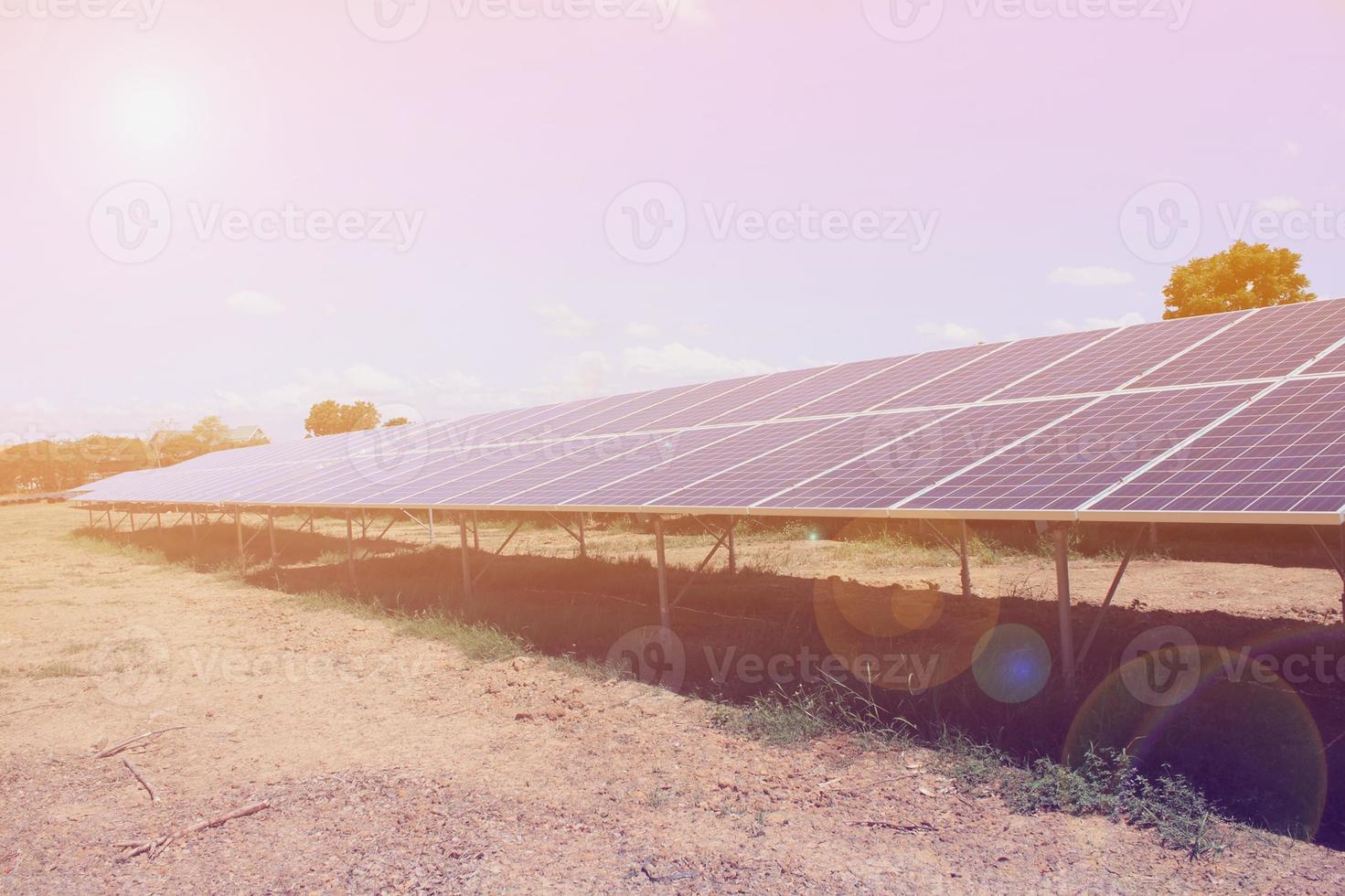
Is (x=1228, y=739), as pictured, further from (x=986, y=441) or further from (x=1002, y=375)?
(x=1002, y=375)

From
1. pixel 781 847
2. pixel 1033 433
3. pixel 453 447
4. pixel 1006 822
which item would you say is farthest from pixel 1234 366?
pixel 453 447

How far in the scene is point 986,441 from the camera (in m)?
11.0

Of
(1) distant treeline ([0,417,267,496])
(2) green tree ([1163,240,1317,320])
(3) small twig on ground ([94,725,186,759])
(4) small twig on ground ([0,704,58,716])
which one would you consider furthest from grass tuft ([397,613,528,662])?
(1) distant treeline ([0,417,267,496])

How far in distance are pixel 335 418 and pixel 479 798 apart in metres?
97.9

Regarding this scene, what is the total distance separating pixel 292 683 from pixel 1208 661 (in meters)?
12.3

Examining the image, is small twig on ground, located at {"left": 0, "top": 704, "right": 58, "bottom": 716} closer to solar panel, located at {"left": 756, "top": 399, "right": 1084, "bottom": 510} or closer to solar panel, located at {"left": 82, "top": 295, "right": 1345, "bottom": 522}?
solar panel, located at {"left": 82, "top": 295, "right": 1345, "bottom": 522}

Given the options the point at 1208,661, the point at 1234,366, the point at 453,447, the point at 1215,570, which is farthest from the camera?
the point at 453,447

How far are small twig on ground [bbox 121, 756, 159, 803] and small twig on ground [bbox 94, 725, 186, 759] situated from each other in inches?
11.6

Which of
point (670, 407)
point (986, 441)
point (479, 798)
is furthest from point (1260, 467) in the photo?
point (670, 407)

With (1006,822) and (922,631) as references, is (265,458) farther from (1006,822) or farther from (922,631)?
(1006,822)

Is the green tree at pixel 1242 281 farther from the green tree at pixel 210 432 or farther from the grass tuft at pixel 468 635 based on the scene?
the green tree at pixel 210 432

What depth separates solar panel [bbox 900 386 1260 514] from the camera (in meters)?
8.61

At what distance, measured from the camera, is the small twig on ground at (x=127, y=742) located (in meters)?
9.95

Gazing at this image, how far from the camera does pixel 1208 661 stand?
1058 cm
